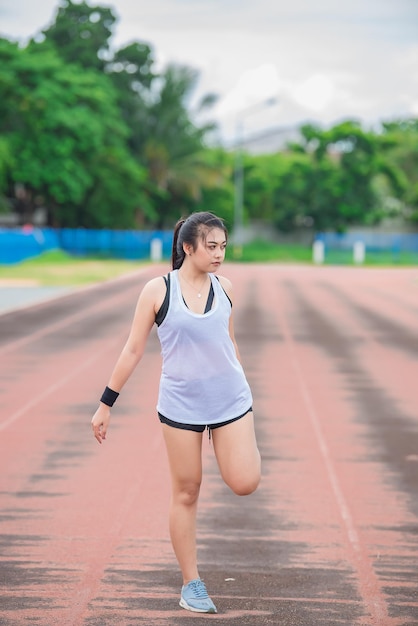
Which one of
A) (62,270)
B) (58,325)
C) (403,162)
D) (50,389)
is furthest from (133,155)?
(50,389)

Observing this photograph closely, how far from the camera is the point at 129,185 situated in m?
54.0

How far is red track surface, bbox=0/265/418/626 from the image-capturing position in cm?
488

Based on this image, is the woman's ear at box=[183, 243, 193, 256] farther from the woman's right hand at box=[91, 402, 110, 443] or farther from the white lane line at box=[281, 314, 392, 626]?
the white lane line at box=[281, 314, 392, 626]

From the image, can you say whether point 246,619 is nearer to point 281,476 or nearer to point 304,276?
point 281,476

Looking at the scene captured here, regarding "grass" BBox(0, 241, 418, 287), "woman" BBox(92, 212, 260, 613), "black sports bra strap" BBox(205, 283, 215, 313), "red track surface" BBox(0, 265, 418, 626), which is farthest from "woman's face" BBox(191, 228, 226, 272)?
"grass" BBox(0, 241, 418, 287)

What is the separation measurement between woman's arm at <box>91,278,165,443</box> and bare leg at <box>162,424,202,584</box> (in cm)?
28

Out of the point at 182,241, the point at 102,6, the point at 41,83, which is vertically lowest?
the point at 182,241

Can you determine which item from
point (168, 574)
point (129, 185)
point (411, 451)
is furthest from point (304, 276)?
point (168, 574)

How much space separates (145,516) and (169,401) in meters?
2.19

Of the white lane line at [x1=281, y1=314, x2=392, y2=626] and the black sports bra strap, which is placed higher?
the black sports bra strap

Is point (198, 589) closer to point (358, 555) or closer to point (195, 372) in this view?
point (195, 372)

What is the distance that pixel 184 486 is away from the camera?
453 centimetres

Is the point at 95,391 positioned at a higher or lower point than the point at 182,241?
lower

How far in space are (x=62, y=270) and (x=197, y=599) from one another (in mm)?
36110
